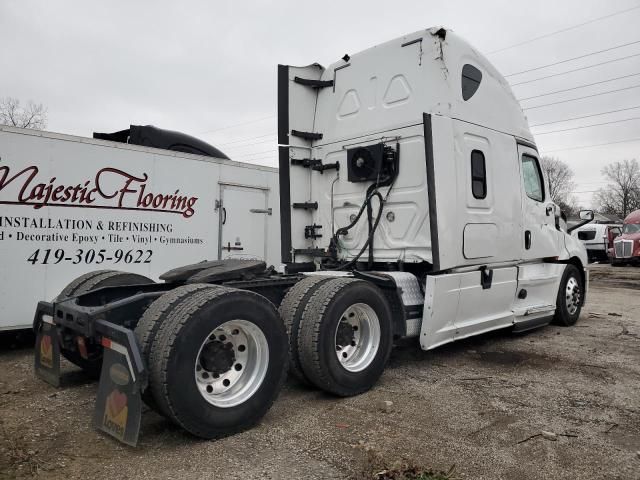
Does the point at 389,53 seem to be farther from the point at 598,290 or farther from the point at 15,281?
the point at 598,290

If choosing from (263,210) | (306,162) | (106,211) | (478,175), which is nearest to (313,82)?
(306,162)

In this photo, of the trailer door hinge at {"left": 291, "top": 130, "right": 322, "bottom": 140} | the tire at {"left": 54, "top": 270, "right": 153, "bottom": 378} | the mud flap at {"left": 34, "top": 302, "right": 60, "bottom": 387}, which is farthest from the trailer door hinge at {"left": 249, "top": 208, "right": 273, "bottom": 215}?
the mud flap at {"left": 34, "top": 302, "right": 60, "bottom": 387}

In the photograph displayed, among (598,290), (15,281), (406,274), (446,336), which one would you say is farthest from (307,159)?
(598,290)

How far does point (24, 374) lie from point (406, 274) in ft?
13.2

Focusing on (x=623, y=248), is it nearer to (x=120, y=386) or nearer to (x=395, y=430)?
(x=395, y=430)

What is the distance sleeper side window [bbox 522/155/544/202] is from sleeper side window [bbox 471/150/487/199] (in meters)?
1.06

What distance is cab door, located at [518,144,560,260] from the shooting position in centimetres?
657

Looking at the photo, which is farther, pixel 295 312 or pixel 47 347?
pixel 295 312

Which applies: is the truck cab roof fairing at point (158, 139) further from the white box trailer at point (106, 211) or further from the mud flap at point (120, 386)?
the mud flap at point (120, 386)

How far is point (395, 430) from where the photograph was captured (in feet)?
11.9

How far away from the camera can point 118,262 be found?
6723 mm

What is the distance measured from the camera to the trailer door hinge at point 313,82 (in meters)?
6.41

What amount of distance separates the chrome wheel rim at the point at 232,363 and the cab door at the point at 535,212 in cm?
419

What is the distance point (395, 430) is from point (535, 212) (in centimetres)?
431
